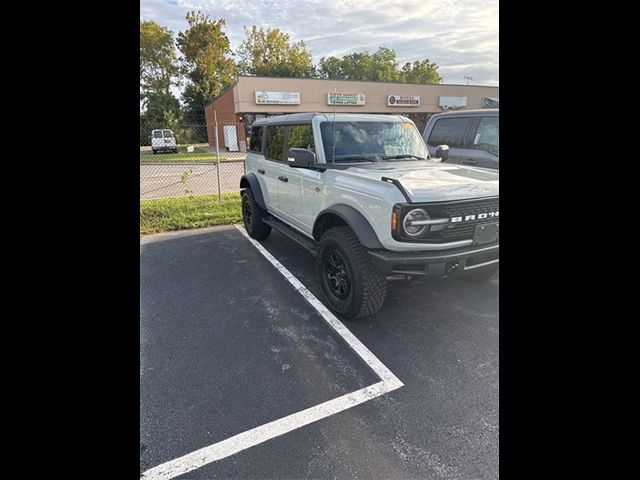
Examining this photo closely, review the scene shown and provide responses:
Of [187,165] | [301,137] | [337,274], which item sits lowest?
[337,274]

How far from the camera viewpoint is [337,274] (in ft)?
11.6

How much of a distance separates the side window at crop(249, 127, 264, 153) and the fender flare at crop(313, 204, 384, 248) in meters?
2.62

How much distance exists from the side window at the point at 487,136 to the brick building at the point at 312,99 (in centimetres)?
2086

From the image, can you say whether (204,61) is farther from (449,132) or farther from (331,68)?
(449,132)

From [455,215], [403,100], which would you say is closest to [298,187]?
[455,215]

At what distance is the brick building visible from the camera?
27.9 meters

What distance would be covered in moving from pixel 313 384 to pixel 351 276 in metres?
1.00

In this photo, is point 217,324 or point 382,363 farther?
point 217,324

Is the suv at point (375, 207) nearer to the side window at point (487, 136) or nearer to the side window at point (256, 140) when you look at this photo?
the side window at point (256, 140)
